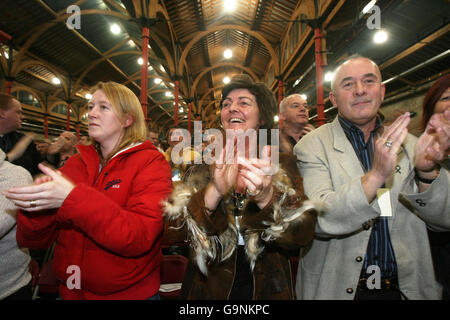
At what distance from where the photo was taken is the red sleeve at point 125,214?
98 cm

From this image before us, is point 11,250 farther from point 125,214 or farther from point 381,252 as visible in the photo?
point 381,252

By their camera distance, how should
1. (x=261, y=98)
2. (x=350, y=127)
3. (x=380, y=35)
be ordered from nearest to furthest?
1. (x=350, y=127)
2. (x=261, y=98)
3. (x=380, y=35)

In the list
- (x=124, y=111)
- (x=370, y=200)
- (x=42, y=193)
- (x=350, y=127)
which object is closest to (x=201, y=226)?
(x=42, y=193)

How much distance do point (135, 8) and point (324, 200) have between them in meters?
6.28

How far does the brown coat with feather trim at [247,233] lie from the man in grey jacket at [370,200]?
6.1 inches

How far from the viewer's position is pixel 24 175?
59.4 inches

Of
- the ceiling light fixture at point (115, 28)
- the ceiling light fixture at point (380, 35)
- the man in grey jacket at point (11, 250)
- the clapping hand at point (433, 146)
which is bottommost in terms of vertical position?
the man in grey jacket at point (11, 250)

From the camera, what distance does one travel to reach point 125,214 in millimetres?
1077

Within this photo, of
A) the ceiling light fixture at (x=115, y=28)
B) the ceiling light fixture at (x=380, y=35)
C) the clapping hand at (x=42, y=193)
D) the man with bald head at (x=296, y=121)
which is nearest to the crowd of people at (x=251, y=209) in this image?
the clapping hand at (x=42, y=193)

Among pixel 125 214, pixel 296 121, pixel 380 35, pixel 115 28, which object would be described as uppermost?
pixel 115 28

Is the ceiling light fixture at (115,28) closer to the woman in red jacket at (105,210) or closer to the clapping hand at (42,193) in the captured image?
the woman in red jacket at (105,210)

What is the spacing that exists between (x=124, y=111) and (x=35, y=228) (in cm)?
83
